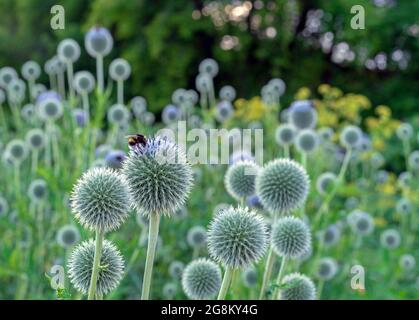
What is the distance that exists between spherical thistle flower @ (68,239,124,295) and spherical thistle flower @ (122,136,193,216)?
0.15 m

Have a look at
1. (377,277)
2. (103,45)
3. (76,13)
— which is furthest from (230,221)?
(76,13)

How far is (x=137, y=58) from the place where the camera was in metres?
11.5

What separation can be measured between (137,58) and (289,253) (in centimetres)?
1008

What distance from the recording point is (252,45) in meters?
11.9

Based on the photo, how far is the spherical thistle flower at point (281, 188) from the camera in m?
1.90

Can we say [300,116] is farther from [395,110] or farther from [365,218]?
[395,110]

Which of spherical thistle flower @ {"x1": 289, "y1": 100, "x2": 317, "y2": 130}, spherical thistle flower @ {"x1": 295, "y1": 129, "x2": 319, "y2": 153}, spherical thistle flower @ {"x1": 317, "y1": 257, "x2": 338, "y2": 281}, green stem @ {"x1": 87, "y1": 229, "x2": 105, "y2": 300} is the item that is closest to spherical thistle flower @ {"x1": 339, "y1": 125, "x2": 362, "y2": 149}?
spherical thistle flower @ {"x1": 289, "y1": 100, "x2": 317, "y2": 130}

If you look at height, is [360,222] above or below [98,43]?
below

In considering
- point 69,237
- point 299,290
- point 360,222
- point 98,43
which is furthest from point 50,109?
→ point 299,290

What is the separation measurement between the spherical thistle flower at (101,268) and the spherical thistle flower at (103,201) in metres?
0.08

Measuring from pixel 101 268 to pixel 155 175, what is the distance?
0.26 meters

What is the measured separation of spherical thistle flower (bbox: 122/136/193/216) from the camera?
1305 mm

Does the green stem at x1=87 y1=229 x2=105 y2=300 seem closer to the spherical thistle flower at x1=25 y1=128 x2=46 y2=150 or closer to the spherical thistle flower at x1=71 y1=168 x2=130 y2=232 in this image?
the spherical thistle flower at x1=71 y1=168 x2=130 y2=232

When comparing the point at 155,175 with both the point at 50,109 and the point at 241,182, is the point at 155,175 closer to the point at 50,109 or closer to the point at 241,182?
the point at 241,182
